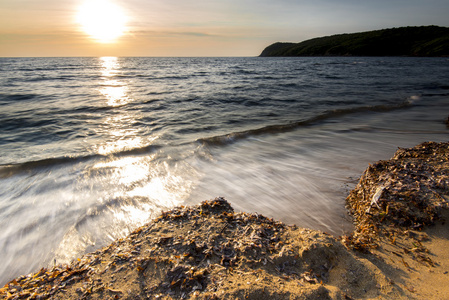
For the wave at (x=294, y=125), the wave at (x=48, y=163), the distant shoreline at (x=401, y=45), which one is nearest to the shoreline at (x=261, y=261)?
the wave at (x=48, y=163)

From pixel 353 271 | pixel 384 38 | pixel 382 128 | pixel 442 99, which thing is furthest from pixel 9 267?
pixel 384 38

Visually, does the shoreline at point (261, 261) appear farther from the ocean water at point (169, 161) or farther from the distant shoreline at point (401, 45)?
the distant shoreline at point (401, 45)

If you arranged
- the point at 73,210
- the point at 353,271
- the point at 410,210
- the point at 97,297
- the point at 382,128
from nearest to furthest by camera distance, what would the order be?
the point at 97,297 → the point at 353,271 → the point at 410,210 → the point at 73,210 → the point at 382,128

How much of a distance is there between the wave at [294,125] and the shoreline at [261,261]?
14.8ft

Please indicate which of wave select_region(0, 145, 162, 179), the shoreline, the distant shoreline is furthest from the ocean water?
the distant shoreline

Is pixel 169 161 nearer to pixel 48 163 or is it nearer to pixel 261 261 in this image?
pixel 48 163

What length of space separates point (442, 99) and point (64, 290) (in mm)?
18323

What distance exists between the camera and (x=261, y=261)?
2.21m

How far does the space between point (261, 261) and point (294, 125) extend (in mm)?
7664

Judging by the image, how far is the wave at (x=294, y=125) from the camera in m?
7.44

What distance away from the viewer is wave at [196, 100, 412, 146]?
7435 mm

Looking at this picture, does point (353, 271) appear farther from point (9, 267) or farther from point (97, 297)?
point (9, 267)

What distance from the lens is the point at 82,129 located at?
8641mm

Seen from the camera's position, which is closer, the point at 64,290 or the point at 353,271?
the point at 64,290
